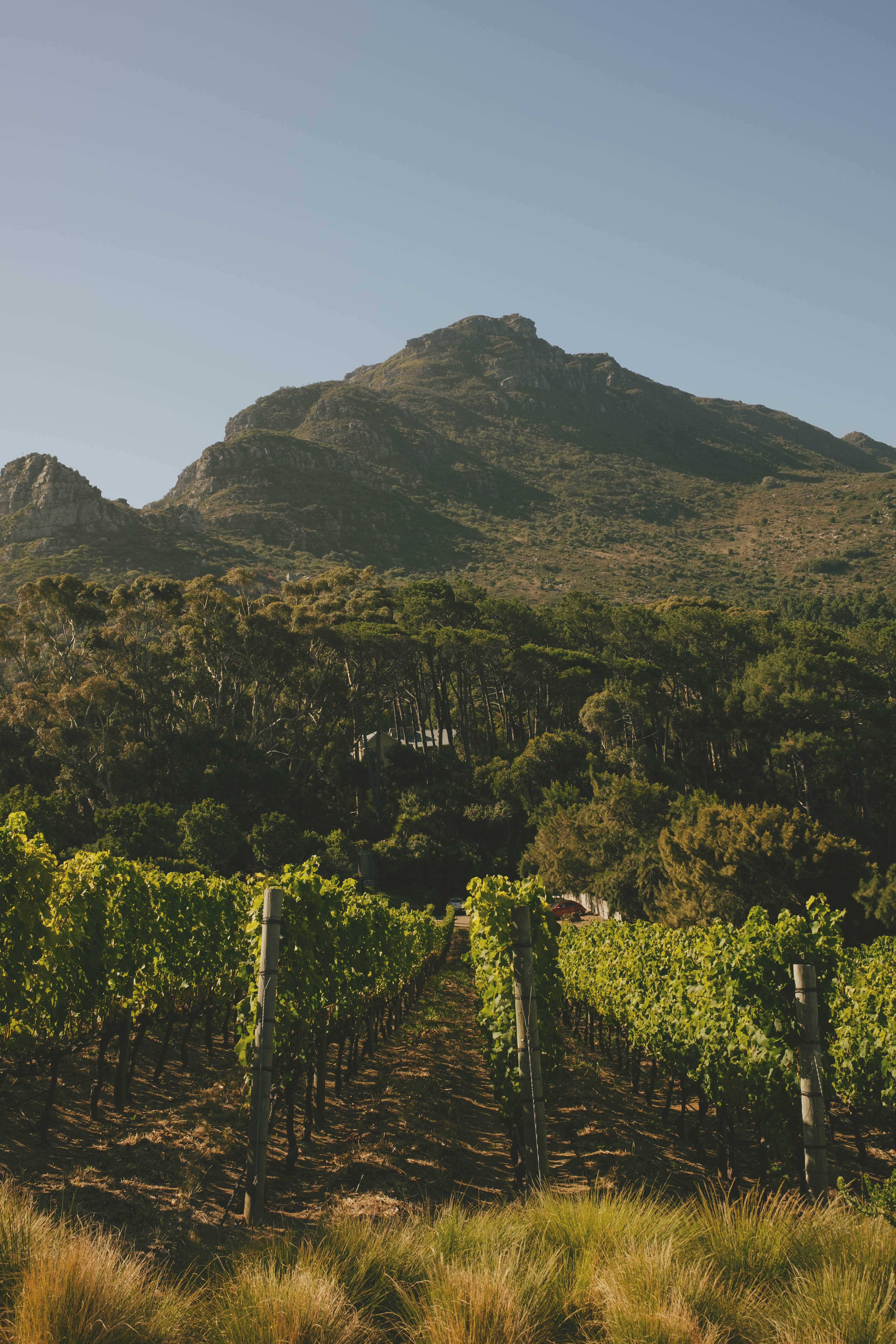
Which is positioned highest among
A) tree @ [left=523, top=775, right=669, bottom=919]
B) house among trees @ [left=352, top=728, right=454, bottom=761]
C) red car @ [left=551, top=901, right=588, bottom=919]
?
house among trees @ [left=352, top=728, right=454, bottom=761]

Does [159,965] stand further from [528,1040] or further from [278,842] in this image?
[278,842]

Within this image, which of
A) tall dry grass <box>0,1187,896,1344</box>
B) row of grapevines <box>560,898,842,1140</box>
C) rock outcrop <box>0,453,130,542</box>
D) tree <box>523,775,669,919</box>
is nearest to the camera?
tall dry grass <box>0,1187,896,1344</box>

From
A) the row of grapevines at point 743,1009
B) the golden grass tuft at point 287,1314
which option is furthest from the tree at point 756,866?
the golden grass tuft at point 287,1314

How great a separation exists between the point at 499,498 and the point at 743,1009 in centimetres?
12210

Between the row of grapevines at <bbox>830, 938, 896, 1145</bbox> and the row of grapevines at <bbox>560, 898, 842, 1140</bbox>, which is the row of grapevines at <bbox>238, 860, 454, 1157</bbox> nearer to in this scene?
the row of grapevines at <bbox>560, 898, 842, 1140</bbox>

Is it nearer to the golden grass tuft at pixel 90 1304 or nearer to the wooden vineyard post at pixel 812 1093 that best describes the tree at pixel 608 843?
the wooden vineyard post at pixel 812 1093

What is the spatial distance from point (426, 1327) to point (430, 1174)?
463 cm

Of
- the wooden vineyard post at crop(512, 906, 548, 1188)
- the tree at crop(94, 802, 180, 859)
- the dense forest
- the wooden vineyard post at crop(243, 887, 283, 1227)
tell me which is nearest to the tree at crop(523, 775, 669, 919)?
the dense forest

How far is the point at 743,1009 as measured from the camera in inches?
309

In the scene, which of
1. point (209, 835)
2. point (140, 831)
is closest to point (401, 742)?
point (209, 835)

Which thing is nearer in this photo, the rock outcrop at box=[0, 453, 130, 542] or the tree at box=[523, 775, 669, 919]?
the tree at box=[523, 775, 669, 919]

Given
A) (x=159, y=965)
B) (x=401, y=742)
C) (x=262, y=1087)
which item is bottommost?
(x=159, y=965)

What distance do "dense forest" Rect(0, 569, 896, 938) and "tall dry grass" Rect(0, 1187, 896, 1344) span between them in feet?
84.4

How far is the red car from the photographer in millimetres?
37438
